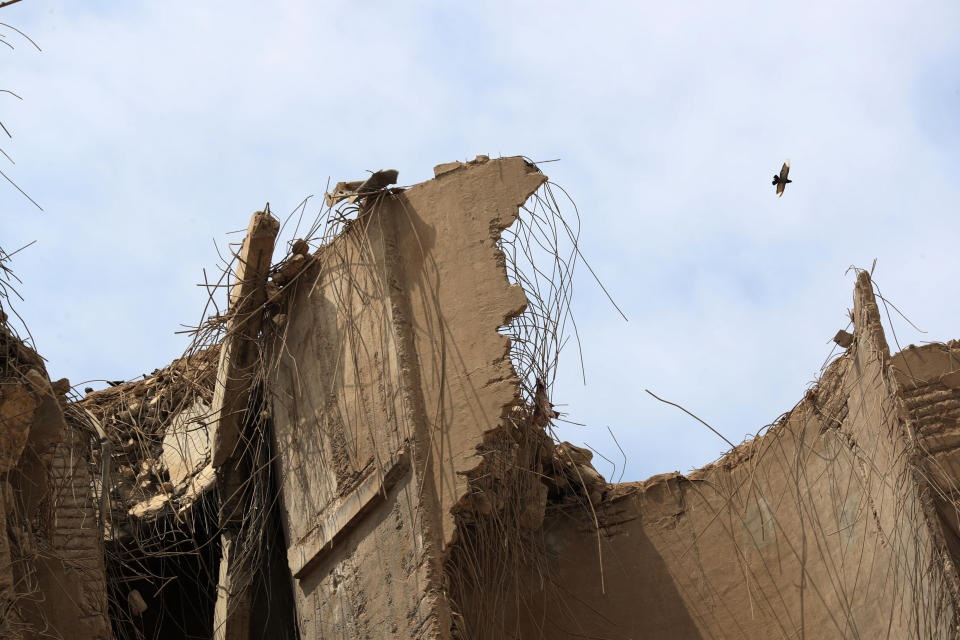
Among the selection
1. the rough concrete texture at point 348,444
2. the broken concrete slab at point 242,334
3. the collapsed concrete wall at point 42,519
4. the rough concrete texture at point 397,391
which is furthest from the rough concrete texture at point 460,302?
the collapsed concrete wall at point 42,519

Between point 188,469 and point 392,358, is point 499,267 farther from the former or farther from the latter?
point 188,469

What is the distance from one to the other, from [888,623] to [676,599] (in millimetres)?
1637

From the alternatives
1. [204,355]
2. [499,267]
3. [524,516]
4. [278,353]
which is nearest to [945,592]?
[524,516]

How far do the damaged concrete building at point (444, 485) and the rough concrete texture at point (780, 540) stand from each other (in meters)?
0.02

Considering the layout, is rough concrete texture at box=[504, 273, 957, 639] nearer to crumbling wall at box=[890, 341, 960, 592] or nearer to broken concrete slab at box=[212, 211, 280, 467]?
crumbling wall at box=[890, 341, 960, 592]

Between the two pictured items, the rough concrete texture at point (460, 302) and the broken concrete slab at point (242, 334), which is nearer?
the rough concrete texture at point (460, 302)

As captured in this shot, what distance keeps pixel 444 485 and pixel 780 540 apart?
2.43 m

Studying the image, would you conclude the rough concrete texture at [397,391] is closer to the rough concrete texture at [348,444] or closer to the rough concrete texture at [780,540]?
the rough concrete texture at [348,444]

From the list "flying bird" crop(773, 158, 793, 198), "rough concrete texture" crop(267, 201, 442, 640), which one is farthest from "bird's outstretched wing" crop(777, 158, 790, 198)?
"rough concrete texture" crop(267, 201, 442, 640)

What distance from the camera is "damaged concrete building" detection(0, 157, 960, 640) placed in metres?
6.29

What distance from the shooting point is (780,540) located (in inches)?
300

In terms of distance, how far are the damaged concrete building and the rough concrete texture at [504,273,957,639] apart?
0.02 meters

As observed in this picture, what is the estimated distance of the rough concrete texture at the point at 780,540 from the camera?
6.31 meters

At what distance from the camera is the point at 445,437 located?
6410 mm
